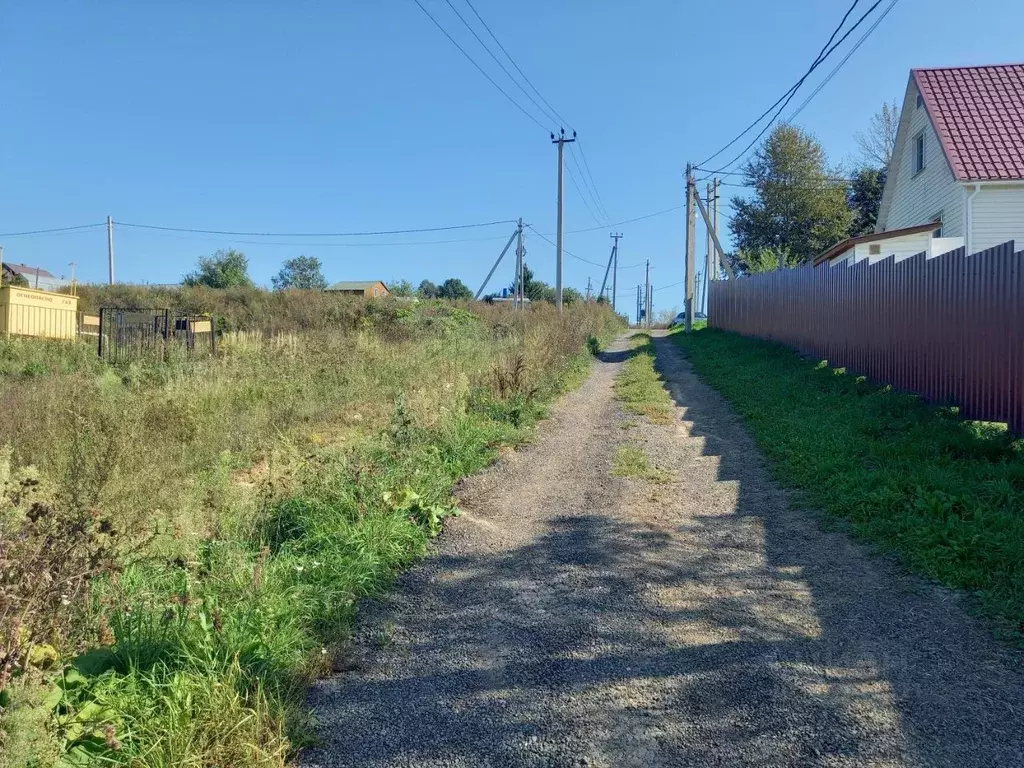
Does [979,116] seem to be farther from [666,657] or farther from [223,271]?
[223,271]

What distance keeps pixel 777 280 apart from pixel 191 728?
17525 millimetres

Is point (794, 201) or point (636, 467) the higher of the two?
point (794, 201)

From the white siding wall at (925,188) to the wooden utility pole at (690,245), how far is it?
395 inches

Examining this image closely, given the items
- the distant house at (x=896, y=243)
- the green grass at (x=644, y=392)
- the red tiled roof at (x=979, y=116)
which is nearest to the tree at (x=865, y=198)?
the red tiled roof at (x=979, y=116)

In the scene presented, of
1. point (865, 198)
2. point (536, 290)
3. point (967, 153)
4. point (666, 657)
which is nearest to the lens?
point (666, 657)

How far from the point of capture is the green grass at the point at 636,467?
686 centimetres

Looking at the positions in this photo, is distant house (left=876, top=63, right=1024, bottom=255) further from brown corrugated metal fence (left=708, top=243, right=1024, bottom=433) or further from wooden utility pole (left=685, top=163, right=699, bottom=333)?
wooden utility pole (left=685, top=163, right=699, bottom=333)

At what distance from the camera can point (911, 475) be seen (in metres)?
5.84

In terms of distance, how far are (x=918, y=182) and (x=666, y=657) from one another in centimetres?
1976

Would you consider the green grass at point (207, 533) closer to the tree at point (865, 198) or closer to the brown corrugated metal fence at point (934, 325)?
the brown corrugated metal fence at point (934, 325)

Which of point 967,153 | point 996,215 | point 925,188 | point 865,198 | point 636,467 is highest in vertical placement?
point 865,198

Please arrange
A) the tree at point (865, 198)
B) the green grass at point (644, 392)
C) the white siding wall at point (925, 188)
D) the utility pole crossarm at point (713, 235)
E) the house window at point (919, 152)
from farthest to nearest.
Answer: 1. the tree at point (865, 198)
2. the utility pole crossarm at point (713, 235)
3. the house window at point (919, 152)
4. the white siding wall at point (925, 188)
5. the green grass at point (644, 392)

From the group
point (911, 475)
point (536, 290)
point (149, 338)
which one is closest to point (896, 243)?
point (911, 475)

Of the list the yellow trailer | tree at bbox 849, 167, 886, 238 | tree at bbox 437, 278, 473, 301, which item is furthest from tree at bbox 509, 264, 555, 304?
the yellow trailer
